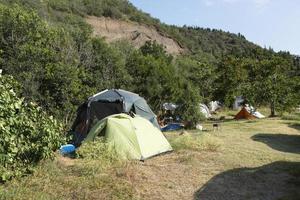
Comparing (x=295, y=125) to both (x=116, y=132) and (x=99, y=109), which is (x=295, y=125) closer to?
(x=99, y=109)

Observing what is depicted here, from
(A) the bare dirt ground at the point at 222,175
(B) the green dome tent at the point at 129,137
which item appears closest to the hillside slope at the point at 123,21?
(B) the green dome tent at the point at 129,137

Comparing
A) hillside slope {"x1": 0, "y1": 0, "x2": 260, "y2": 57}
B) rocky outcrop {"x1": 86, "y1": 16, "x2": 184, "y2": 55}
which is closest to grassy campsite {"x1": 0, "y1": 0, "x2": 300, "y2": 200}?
hillside slope {"x1": 0, "y1": 0, "x2": 260, "y2": 57}

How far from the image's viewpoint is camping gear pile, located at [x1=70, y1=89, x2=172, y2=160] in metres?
10.3

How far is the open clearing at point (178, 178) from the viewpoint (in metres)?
7.39

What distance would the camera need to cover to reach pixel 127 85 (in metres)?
22.2

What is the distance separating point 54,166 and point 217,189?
3.38 metres

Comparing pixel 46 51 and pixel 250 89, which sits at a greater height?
pixel 46 51

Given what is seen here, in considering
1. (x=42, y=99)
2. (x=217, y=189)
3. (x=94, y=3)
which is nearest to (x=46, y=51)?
(x=42, y=99)

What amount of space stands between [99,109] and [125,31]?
171 feet

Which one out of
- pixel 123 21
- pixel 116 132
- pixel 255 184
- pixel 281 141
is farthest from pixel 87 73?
pixel 123 21

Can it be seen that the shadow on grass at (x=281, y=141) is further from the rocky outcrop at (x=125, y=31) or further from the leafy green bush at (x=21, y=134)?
the rocky outcrop at (x=125, y=31)

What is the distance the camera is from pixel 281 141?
1391cm

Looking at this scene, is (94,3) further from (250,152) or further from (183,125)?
(250,152)

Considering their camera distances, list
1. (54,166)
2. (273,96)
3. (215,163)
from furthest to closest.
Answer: (273,96) → (215,163) → (54,166)
